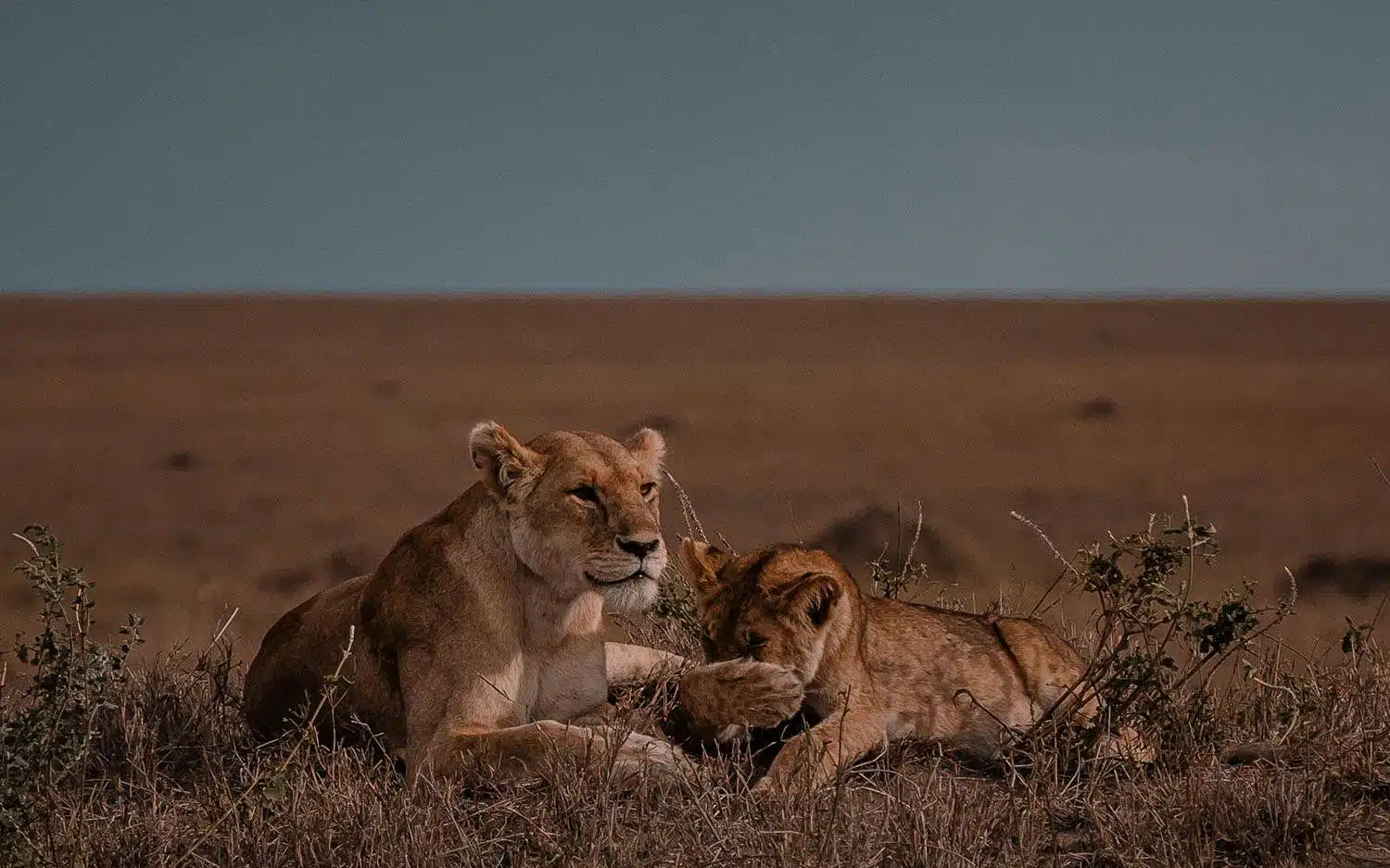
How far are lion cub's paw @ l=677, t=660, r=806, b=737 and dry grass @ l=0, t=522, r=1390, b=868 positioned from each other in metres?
0.18

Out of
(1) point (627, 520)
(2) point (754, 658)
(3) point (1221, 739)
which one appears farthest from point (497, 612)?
(3) point (1221, 739)

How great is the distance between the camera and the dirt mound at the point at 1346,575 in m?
26.4

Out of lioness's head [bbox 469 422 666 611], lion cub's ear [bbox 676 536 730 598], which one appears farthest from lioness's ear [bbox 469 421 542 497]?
lion cub's ear [bbox 676 536 730 598]

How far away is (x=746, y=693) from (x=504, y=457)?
1.41m

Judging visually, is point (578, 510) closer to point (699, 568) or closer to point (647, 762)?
point (699, 568)

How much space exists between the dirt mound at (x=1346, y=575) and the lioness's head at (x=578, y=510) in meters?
20.8

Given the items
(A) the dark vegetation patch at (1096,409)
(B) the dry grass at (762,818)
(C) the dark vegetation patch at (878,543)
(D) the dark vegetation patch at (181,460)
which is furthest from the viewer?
(A) the dark vegetation patch at (1096,409)

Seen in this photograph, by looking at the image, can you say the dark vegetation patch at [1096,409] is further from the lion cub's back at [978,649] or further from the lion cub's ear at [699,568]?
the lion cub's ear at [699,568]

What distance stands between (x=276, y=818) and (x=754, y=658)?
5.73 feet

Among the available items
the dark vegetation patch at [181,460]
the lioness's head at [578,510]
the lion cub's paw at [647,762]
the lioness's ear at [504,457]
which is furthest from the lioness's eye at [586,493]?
the dark vegetation patch at [181,460]

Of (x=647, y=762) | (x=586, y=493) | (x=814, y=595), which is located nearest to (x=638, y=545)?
(x=586, y=493)

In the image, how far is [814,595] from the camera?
21.0 ft

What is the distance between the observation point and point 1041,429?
48719 mm

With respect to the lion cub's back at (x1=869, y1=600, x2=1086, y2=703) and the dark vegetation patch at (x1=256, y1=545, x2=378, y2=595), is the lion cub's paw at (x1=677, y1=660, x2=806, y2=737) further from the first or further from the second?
the dark vegetation patch at (x1=256, y1=545, x2=378, y2=595)
